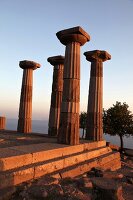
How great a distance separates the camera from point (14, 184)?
6.59m

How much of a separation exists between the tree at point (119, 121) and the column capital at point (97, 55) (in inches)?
615

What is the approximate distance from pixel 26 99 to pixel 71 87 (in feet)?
27.0

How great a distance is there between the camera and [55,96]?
1905 centimetres

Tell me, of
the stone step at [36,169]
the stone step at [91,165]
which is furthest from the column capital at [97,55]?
the stone step at [36,169]

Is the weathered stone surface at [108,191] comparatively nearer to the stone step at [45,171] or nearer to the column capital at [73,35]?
the stone step at [45,171]

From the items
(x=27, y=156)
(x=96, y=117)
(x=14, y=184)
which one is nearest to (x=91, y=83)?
(x=96, y=117)

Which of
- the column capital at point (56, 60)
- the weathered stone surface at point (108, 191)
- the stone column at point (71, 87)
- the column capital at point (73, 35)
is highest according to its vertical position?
the column capital at point (56, 60)

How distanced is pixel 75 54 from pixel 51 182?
26.5 feet

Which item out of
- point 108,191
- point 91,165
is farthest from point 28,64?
point 108,191

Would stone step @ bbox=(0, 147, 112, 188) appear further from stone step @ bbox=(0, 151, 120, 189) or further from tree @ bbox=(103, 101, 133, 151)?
tree @ bbox=(103, 101, 133, 151)

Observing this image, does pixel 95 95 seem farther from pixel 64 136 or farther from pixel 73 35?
pixel 73 35

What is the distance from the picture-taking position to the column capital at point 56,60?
18.6 meters

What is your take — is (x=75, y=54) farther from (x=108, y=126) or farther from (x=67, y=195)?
(x=108, y=126)

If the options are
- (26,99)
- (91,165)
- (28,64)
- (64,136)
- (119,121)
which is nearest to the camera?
(91,165)
